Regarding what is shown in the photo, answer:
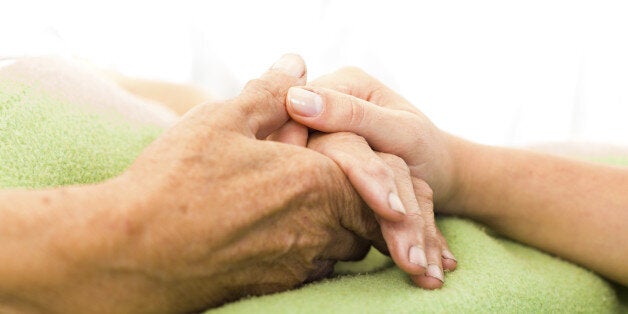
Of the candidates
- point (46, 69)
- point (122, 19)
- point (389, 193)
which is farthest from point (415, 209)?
point (122, 19)

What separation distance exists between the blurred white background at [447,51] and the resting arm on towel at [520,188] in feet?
2.65

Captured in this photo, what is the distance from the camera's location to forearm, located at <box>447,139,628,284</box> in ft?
3.14

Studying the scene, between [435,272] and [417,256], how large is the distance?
0.05 metres

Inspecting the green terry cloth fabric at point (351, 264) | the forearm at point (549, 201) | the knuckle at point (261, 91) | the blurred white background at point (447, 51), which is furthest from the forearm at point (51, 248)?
the blurred white background at point (447, 51)

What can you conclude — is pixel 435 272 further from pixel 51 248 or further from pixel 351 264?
pixel 51 248

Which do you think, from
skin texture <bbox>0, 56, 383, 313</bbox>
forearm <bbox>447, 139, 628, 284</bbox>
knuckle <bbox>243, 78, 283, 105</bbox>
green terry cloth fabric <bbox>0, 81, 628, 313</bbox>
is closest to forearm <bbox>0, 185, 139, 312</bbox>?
skin texture <bbox>0, 56, 383, 313</bbox>

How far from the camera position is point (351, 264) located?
927mm

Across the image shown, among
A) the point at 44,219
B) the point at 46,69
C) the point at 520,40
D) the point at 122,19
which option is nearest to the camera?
the point at 44,219

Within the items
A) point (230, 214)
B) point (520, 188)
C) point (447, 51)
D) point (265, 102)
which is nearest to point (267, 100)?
point (265, 102)

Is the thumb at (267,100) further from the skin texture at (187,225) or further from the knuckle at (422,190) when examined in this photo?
the knuckle at (422,190)

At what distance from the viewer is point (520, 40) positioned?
1881 millimetres

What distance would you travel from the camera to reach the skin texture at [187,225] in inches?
22.6

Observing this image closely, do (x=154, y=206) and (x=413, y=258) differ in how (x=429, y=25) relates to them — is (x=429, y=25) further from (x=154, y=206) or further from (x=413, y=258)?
(x=154, y=206)

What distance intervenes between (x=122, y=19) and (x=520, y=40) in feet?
4.09
